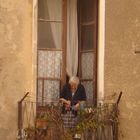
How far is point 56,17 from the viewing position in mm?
14141

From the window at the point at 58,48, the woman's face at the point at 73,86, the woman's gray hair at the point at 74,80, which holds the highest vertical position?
the window at the point at 58,48

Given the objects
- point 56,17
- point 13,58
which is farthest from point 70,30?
point 13,58

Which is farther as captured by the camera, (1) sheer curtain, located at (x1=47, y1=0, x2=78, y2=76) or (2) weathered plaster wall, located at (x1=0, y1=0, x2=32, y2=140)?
(1) sheer curtain, located at (x1=47, y1=0, x2=78, y2=76)

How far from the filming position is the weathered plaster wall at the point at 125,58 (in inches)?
530

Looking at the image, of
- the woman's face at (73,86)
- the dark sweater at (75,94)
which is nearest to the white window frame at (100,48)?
the dark sweater at (75,94)

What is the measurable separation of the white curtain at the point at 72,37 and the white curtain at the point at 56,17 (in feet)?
0.57

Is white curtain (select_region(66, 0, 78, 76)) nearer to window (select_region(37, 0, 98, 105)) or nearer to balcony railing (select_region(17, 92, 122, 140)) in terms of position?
window (select_region(37, 0, 98, 105))

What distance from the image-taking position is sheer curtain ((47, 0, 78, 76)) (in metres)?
14.1

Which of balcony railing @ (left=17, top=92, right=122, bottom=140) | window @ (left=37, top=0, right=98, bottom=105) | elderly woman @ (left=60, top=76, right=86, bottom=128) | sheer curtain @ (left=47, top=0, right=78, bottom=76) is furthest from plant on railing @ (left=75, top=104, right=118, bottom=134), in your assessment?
sheer curtain @ (left=47, top=0, right=78, bottom=76)

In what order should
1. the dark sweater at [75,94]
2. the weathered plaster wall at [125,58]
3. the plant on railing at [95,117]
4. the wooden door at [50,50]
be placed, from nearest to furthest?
the plant on railing at [95,117] → the weathered plaster wall at [125,58] → the dark sweater at [75,94] → the wooden door at [50,50]

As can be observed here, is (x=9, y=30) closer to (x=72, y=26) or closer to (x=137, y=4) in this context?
(x=72, y=26)

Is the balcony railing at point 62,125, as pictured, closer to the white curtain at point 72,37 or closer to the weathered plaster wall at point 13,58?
the weathered plaster wall at point 13,58

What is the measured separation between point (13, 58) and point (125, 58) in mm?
1960

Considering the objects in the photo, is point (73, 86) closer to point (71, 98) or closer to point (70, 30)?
point (71, 98)
